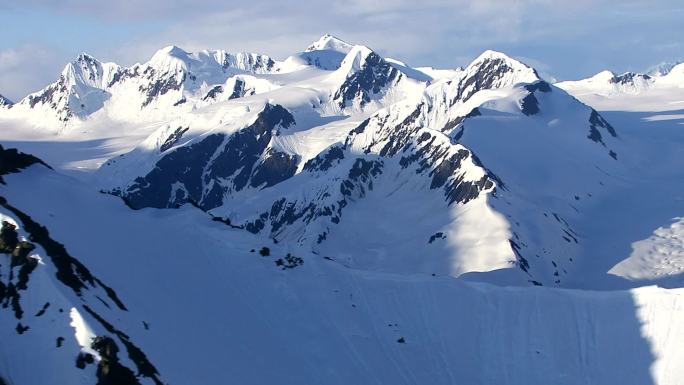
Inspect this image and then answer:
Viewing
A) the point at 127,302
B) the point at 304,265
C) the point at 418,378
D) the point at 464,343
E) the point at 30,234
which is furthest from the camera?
the point at 304,265

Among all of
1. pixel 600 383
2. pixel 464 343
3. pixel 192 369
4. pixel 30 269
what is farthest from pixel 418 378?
pixel 30 269

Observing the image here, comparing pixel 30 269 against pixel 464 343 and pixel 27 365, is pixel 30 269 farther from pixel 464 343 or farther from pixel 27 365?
pixel 464 343

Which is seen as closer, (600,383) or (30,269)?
(30,269)

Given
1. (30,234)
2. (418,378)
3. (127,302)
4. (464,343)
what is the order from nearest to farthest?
1. (30,234)
2. (127,302)
3. (418,378)
4. (464,343)

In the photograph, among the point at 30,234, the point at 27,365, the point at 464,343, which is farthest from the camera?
the point at 464,343

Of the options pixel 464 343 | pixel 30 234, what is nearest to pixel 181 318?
pixel 30 234

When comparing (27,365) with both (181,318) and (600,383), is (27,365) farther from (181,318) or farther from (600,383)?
(600,383)

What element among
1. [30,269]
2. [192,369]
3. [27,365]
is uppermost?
[30,269]

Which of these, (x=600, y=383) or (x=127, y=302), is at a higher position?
(x=127, y=302)

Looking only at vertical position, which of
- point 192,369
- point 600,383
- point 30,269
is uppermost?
point 30,269
